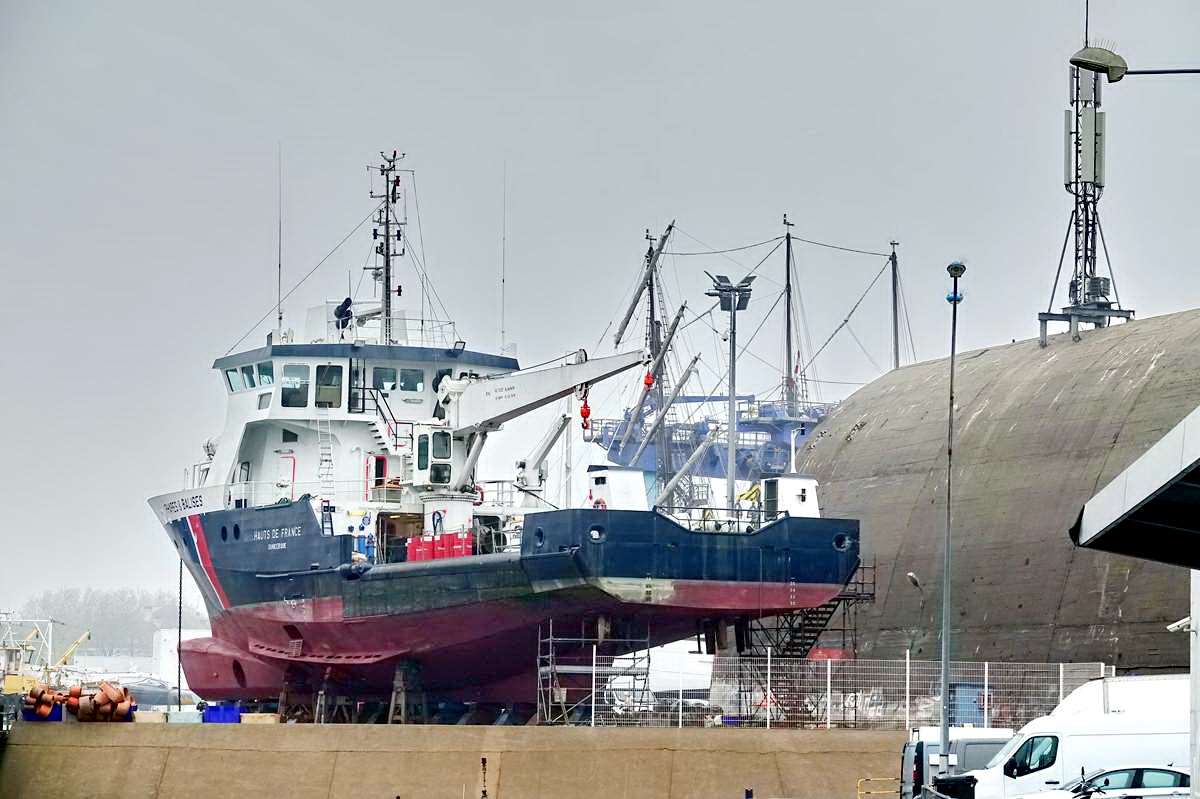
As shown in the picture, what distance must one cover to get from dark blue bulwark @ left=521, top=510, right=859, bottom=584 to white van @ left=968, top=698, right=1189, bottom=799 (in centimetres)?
1282

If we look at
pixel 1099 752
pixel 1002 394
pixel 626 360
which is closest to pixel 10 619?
pixel 626 360

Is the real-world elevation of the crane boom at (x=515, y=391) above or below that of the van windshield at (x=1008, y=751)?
above

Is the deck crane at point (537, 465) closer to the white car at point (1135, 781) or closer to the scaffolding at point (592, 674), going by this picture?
the scaffolding at point (592, 674)

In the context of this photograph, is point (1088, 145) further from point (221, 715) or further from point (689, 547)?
point (221, 715)

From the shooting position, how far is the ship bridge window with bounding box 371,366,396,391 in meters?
46.2

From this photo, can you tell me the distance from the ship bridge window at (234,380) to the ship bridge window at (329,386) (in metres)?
2.48

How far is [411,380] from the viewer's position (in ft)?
153

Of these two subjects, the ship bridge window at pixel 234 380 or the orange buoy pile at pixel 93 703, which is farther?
the ship bridge window at pixel 234 380

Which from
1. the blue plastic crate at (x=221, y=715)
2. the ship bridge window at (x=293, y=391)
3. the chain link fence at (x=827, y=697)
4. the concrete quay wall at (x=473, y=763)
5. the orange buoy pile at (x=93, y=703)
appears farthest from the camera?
the ship bridge window at (x=293, y=391)

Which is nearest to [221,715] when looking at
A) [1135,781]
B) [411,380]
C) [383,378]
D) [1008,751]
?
[383,378]

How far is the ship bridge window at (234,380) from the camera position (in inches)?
1875

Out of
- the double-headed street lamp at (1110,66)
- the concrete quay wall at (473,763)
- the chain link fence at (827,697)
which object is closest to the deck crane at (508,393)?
the chain link fence at (827,697)

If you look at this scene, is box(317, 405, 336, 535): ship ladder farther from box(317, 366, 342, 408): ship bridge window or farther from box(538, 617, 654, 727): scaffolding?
box(538, 617, 654, 727): scaffolding

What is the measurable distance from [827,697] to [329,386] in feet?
57.7
